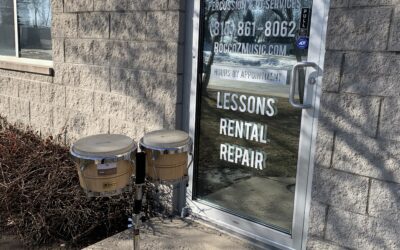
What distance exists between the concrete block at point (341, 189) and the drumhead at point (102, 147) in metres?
1.25

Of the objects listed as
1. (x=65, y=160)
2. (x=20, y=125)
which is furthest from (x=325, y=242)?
(x=20, y=125)

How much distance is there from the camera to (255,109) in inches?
124

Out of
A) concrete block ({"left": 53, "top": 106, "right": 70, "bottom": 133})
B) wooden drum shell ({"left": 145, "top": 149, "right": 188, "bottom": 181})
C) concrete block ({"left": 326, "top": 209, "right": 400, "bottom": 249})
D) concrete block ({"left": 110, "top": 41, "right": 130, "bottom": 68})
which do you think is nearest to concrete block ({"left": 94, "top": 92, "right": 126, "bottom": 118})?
concrete block ({"left": 110, "top": 41, "right": 130, "bottom": 68})

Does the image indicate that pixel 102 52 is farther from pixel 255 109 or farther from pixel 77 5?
pixel 255 109

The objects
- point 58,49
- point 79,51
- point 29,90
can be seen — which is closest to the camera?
point 79,51

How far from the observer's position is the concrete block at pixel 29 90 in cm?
515

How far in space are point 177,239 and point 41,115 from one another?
274 centimetres

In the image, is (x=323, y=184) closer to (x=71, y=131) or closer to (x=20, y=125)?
(x=71, y=131)

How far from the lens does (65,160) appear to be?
4109 millimetres

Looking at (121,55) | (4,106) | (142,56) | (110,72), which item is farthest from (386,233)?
(4,106)

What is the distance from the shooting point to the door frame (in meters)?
2.74

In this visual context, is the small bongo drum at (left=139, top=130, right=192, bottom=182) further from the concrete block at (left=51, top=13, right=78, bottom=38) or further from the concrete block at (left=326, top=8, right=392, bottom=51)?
the concrete block at (left=51, top=13, right=78, bottom=38)

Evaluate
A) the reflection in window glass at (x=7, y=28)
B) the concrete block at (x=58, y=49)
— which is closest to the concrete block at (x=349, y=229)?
the concrete block at (x=58, y=49)

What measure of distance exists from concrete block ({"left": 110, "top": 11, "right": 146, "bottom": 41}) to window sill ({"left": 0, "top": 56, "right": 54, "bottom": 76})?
4.32 feet
